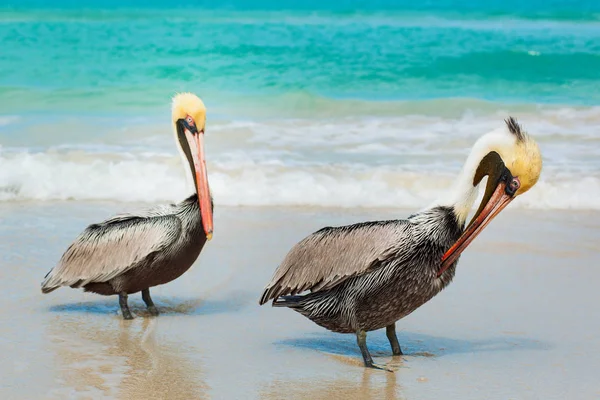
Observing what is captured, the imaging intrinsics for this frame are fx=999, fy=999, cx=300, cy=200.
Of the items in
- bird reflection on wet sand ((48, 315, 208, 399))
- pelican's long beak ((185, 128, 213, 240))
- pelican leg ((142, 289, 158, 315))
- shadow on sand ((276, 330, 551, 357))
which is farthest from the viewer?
pelican leg ((142, 289, 158, 315))

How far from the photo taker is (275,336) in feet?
16.9

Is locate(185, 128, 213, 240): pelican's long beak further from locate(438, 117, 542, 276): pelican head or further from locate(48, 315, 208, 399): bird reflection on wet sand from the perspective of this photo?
locate(438, 117, 542, 276): pelican head

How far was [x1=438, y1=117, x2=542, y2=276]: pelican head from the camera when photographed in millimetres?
4363

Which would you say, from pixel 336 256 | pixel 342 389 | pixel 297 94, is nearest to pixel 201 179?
pixel 336 256

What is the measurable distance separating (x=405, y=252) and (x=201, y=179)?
4.53 feet

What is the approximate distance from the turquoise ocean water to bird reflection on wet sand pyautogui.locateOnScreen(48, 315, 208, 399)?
13.3 ft

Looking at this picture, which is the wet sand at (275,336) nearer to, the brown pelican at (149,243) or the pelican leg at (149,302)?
the pelican leg at (149,302)

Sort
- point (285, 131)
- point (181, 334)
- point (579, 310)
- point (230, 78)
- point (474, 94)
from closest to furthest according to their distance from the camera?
point (181, 334) < point (579, 310) < point (285, 131) < point (474, 94) < point (230, 78)

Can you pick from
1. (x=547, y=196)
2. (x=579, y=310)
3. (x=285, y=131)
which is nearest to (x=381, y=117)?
(x=285, y=131)

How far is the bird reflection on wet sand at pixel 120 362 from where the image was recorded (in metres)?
4.15

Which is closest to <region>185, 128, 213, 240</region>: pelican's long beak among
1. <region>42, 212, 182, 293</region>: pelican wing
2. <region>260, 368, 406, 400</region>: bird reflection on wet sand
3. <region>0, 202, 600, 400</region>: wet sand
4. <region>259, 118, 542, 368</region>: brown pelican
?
<region>42, 212, 182, 293</region>: pelican wing

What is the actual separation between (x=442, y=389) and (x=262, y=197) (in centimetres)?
522

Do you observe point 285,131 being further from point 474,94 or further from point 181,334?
point 181,334

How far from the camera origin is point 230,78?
18.5 metres
